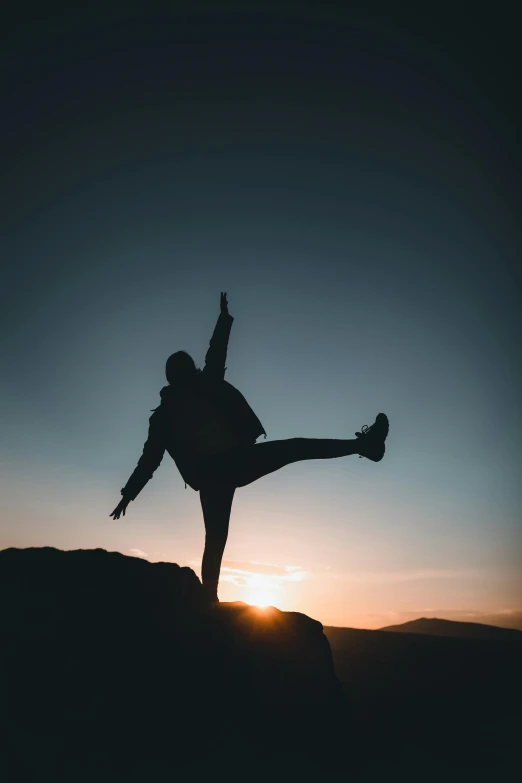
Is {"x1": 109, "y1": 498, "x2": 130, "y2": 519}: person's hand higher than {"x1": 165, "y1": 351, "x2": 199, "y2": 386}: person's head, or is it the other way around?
{"x1": 165, "y1": 351, "x2": 199, "y2": 386}: person's head

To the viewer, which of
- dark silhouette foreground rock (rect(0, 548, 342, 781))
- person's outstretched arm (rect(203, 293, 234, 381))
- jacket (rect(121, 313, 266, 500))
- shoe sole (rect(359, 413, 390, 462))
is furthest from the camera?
person's outstretched arm (rect(203, 293, 234, 381))

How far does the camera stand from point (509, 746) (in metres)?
4.73

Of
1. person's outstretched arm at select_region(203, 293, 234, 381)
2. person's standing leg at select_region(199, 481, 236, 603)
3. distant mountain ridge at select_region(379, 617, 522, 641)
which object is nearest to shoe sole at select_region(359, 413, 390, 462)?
person's standing leg at select_region(199, 481, 236, 603)

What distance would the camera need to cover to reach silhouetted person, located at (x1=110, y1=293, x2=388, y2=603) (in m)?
4.61

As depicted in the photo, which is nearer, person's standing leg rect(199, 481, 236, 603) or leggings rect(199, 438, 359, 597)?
leggings rect(199, 438, 359, 597)

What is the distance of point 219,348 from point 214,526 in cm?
183

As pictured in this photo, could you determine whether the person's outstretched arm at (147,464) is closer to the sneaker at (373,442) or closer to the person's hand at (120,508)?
the person's hand at (120,508)

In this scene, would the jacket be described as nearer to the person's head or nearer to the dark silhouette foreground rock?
the person's head

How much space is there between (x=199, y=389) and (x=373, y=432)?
5.95 ft

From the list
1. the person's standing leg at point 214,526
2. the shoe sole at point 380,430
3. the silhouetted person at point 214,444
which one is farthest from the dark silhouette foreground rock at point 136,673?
the shoe sole at point 380,430

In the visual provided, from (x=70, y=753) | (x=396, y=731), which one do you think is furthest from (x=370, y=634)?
(x=70, y=753)

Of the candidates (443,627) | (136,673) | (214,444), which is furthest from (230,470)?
(443,627)

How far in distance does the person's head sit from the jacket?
0.29 feet

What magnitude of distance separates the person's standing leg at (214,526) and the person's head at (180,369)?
3.73 feet
